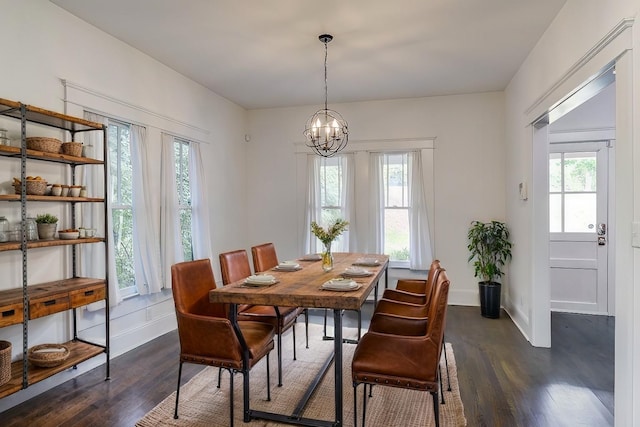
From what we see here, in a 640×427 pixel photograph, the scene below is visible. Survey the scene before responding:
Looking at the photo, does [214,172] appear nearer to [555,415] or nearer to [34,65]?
[34,65]

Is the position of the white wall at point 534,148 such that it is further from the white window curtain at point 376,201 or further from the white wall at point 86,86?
the white wall at point 86,86

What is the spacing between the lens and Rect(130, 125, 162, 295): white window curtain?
3.70 m

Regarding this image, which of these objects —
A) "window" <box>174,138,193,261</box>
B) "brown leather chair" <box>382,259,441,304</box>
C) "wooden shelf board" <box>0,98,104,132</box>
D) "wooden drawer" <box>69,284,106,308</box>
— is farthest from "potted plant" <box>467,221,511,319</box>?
"wooden shelf board" <box>0,98,104,132</box>

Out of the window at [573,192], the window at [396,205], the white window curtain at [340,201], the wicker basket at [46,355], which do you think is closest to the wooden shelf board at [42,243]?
the wicker basket at [46,355]

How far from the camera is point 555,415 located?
2.40 meters

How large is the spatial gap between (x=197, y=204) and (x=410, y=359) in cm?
347

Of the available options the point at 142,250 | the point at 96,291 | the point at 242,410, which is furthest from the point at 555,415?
the point at 142,250

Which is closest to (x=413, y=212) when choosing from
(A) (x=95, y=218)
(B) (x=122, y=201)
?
→ (B) (x=122, y=201)

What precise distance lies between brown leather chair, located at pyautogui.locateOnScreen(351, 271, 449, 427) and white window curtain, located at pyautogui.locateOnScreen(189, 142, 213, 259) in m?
3.13

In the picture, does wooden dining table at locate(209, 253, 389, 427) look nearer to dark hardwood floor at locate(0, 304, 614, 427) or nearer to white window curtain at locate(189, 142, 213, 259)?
dark hardwood floor at locate(0, 304, 614, 427)

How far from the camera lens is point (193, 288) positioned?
256cm

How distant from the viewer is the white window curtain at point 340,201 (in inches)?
219

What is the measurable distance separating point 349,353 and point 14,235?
9.15 ft

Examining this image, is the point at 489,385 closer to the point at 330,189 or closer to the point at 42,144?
the point at 330,189
